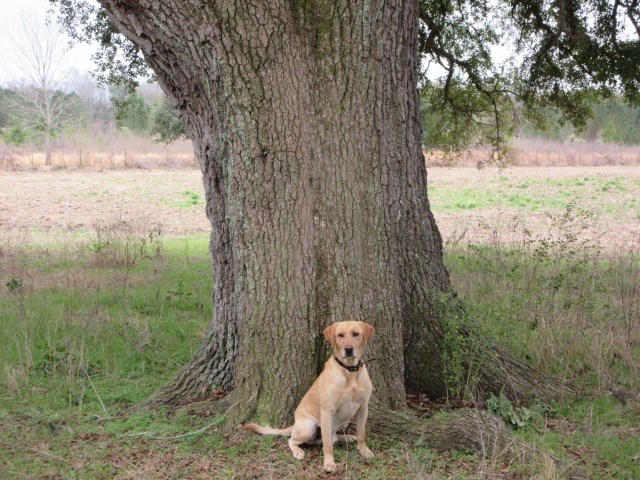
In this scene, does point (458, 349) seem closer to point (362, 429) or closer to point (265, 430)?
point (362, 429)

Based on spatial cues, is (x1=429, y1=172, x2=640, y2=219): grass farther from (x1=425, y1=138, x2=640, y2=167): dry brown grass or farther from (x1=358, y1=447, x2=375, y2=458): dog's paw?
(x1=358, y1=447, x2=375, y2=458): dog's paw

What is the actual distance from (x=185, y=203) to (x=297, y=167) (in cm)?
1875

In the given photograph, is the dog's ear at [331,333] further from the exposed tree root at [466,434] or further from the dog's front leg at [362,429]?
the exposed tree root at [466,434]

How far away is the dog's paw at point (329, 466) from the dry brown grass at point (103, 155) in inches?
1359

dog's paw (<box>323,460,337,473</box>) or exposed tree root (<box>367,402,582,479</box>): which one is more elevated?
exposed tree root (<box>367,402,582,479</box>)

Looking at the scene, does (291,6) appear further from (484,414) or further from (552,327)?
(552,327)

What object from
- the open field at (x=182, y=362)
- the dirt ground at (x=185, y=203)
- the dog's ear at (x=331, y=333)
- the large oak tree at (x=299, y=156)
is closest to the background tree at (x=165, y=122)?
the dirt ground at (x=185, y=203)

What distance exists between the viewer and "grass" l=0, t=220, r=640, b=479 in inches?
193

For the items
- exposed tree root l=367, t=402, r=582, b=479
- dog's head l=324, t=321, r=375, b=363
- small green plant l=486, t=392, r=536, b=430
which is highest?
dog's head l=324, t=321, r=375, b=363

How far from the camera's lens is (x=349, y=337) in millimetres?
4727

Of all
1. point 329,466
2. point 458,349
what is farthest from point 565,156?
point 329,466

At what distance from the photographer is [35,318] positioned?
8.49 meters

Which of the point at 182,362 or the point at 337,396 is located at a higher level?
the point at 337,396

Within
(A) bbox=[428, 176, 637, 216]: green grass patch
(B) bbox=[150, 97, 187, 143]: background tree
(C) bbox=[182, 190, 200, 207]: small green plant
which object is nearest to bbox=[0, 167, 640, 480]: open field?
(A) bbox=[428, 176, 637, 216]: green grass patch
